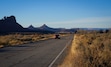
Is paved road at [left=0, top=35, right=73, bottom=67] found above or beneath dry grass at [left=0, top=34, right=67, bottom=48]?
above

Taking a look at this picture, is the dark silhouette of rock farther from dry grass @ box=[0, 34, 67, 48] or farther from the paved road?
the paved road

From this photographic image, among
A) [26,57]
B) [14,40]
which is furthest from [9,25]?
[26,57]

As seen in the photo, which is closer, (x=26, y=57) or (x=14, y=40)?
(x=26, y=57)

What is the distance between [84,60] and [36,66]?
3.44 m

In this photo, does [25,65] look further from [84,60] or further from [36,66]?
[84,60]

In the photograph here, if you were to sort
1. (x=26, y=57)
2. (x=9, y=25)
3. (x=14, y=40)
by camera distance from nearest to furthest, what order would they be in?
(x=26, y=57), (x=14, y=40), (x=9, y=25)

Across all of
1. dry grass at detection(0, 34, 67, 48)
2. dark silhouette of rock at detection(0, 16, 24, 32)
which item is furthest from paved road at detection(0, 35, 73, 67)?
dark silhouette of rock at detection(0, 16, 24, 32)

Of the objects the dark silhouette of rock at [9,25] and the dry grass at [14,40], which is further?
the dark silhouette of rock at [9,25]

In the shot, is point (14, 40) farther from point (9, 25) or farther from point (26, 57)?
point (9, 25)

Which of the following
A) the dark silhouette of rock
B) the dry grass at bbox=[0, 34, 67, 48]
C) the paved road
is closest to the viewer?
the paved road

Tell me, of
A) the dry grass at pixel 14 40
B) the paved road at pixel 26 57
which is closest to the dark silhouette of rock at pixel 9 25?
the dry grass at pixel 14 40

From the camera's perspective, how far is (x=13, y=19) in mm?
192375

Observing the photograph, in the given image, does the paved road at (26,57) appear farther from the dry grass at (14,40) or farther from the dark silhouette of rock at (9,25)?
the dark silhouette of rock at (9,25)

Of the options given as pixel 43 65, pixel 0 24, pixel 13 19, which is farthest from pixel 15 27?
pixel 43 65
